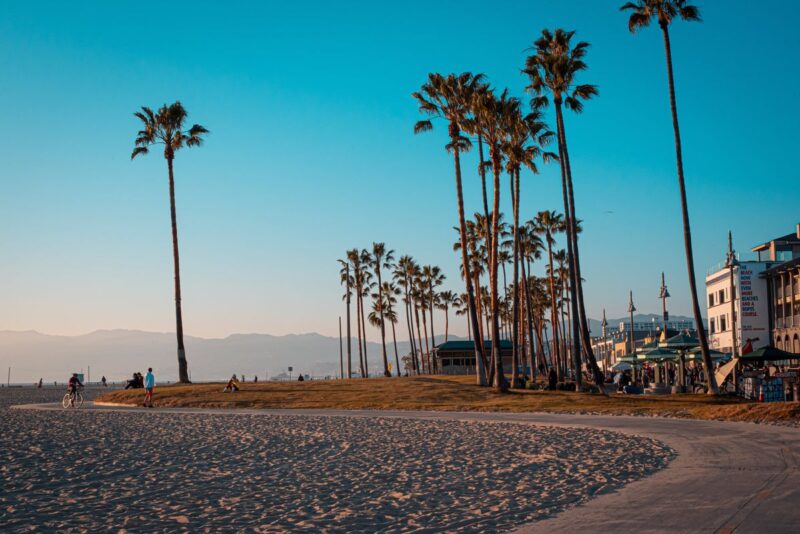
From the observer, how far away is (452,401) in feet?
128

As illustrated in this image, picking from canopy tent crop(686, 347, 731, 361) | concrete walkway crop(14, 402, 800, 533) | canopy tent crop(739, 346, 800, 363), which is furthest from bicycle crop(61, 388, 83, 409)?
canopy tent crop(739, 346, 800, 363)

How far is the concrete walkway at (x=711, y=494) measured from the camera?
8883 millimetres

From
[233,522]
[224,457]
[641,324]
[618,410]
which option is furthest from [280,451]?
[641,324]

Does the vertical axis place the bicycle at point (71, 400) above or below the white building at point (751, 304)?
below

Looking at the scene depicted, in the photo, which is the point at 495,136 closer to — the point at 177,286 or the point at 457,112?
the point at 457,112

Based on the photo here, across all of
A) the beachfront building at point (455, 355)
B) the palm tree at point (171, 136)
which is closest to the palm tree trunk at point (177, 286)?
the palm tree at point (171, 136)

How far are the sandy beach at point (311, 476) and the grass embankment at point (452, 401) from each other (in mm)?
7432

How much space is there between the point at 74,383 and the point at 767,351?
34376 millimetres

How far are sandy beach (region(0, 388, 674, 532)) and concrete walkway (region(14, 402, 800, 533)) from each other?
1.75ft

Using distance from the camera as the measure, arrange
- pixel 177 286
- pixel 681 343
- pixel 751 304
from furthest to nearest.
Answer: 1. pixel 751 304
2. pixel 177 286
3. pixel 681 343

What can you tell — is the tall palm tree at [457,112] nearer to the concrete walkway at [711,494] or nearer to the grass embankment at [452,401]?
the grass embankment at [452,401]

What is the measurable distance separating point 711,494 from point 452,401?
28.4m

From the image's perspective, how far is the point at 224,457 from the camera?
56.1 ft

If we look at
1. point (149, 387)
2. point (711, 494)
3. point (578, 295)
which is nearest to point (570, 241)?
point (578, 295)
